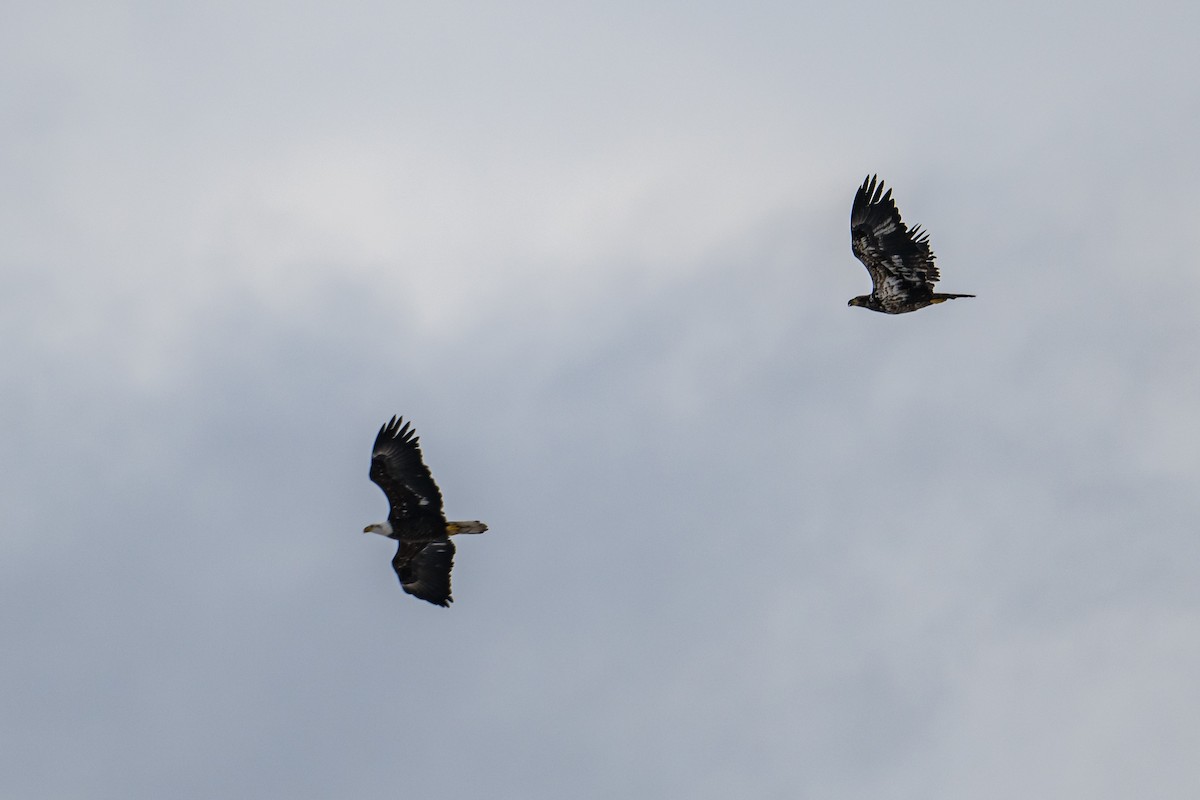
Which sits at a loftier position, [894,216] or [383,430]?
[894,216]

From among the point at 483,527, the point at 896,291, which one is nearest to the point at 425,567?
the point at 483,527

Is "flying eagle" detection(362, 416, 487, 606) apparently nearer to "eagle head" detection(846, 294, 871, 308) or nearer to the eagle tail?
the eagle tail

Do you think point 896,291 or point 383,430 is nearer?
point 383,430

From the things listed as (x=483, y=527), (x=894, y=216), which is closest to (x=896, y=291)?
(x=894, y=216)

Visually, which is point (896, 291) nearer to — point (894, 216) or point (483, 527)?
point (894, 216)

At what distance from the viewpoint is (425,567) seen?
37219 mm

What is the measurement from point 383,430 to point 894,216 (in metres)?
13.5

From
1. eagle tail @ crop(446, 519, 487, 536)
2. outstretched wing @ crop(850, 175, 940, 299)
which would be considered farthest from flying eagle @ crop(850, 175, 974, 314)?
eagle tail @ crop(446, 519, 487, 536)

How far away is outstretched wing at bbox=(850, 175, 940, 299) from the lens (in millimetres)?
37156

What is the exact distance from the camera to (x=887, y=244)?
37406 millimetres

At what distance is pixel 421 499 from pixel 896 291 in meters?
13.2

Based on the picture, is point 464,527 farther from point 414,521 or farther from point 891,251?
point 891,251

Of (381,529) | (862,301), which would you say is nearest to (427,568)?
(381,529)

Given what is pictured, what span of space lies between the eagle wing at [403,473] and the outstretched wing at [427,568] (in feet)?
4.38
